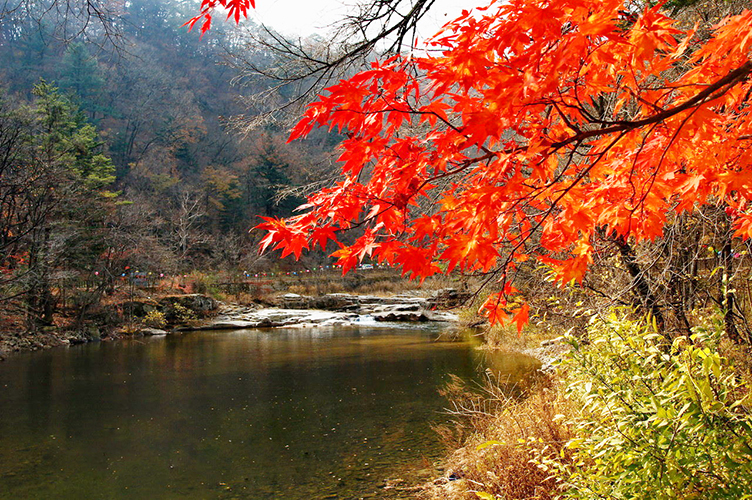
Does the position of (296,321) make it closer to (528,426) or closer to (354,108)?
(528,426)

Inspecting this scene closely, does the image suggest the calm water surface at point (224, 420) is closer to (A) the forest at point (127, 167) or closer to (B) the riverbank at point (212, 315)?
(B) the riverbank at point (212, 315)

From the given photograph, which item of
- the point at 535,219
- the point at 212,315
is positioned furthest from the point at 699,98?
the point at 212,315

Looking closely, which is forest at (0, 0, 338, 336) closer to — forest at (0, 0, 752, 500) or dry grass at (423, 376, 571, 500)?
forest at (0, 0, 752, 500)

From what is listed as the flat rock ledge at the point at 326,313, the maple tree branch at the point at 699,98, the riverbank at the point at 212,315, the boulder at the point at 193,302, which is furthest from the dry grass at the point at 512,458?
the boulder at the point at 193,302

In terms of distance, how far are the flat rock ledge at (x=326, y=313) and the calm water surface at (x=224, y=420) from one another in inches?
254

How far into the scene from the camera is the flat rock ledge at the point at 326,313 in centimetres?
1897

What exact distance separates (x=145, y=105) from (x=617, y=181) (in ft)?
139

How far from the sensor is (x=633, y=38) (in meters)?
Result: 1.73

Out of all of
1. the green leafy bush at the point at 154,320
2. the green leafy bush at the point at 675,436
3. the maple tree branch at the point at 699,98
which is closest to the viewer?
the maple tree branch at the point at 699,98

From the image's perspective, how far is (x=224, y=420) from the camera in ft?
22.8

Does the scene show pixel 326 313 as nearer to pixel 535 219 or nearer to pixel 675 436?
pixel 535 219

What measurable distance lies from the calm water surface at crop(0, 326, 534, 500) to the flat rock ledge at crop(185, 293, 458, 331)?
644 centimetres

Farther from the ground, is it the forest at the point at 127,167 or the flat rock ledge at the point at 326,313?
the forest at the point at 127,167

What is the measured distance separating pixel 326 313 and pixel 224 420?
46.3 feet
